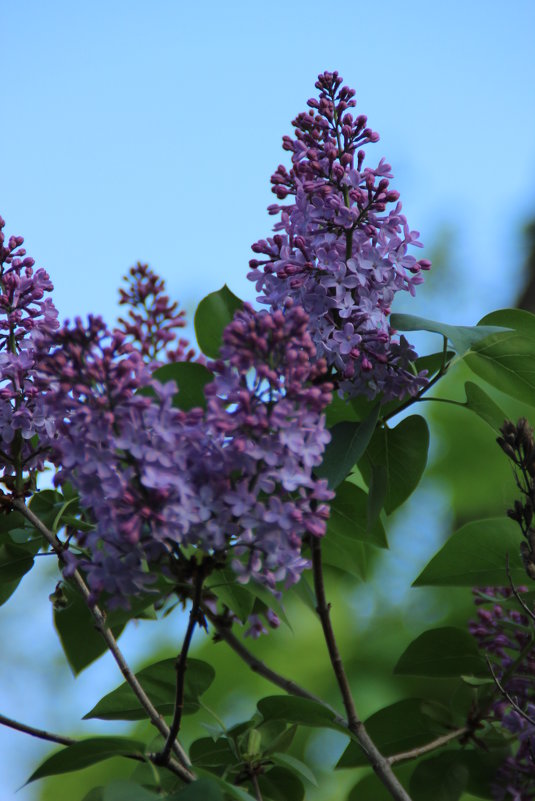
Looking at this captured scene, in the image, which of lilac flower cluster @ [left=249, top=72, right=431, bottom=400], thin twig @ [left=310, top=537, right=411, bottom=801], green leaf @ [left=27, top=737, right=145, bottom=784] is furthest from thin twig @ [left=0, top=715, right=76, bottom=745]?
lilac flower cluster @ [left=249, top=72, right=431, bottom=400]

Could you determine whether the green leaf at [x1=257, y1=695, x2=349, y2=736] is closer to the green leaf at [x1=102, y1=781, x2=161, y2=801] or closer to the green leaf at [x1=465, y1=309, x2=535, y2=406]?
the green leaf at [x1=102, y1=781, x2=161, y2=801]

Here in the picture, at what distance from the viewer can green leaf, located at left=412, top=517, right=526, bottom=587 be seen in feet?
4.81

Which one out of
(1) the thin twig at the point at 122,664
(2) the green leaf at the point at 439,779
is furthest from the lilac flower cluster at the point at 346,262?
(2) the green leaf at the point at 439,779

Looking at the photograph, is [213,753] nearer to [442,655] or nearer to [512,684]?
[442,655]

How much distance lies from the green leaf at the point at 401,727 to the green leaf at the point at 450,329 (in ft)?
2.10

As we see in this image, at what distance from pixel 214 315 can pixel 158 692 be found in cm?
54

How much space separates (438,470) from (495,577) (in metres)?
4.08

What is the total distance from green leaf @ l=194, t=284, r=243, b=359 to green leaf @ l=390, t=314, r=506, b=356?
240mm

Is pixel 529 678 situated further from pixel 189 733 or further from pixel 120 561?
pixel 189 733

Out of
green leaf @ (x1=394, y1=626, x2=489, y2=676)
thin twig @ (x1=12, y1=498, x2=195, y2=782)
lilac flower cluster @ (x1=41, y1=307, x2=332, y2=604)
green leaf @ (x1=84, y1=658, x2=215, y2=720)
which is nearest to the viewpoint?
lilac flower cluster @ (x1=41, y1=307, x2=332, y2=604)

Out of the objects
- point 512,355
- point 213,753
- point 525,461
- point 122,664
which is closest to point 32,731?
point 122,664

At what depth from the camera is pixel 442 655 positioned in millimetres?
1562

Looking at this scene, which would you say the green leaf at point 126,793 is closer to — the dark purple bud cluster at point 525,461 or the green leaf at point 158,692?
the green leaf at point 158,692

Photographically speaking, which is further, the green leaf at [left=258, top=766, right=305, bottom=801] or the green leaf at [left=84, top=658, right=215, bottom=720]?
the green leaf at [left=258, top=766, right=305, bottom=801]
